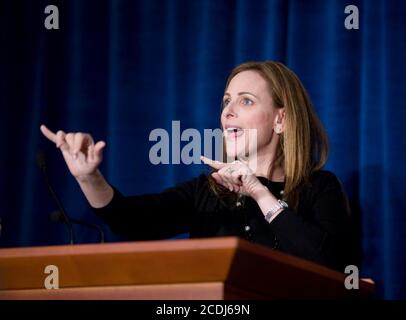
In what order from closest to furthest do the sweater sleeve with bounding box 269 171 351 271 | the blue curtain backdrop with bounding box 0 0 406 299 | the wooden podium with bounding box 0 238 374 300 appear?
the wooden podium with bounding box 0 238 374 300 → the sweater sleeve with bounding box 269 171 351 271 → the blue curtain backdrop with bounding box 0 0 406 299

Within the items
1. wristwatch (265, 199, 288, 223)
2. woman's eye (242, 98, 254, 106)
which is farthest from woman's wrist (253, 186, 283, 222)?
woman's eye (242, 98, 254, 106)

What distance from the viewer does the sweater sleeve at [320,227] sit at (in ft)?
6.48

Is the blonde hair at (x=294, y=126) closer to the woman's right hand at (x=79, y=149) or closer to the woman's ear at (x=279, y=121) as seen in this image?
the woman's ear at (x=279, y=121)

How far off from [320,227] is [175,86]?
92 cm

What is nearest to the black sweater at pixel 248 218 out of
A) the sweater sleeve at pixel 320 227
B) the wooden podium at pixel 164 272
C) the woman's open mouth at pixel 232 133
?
the sweater sleeve at pixel 320 227

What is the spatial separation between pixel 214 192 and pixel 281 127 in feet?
1.02

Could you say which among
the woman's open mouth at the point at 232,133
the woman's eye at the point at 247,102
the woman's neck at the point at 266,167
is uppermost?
the woman's eye at the point at 247,102

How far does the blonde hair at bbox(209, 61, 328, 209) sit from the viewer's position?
93.4 inches

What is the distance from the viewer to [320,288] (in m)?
1.66

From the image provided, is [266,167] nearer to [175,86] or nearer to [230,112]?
[230,112]

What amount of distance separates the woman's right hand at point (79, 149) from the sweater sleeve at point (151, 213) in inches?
9.5

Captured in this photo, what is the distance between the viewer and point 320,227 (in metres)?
2.14

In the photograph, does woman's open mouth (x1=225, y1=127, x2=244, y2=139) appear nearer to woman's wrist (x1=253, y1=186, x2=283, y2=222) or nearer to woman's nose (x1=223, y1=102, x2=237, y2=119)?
woman's nose (x1=223, y1=102, x2=237, y2=119)

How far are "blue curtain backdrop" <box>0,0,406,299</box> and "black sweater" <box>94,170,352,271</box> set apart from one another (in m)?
0.24
